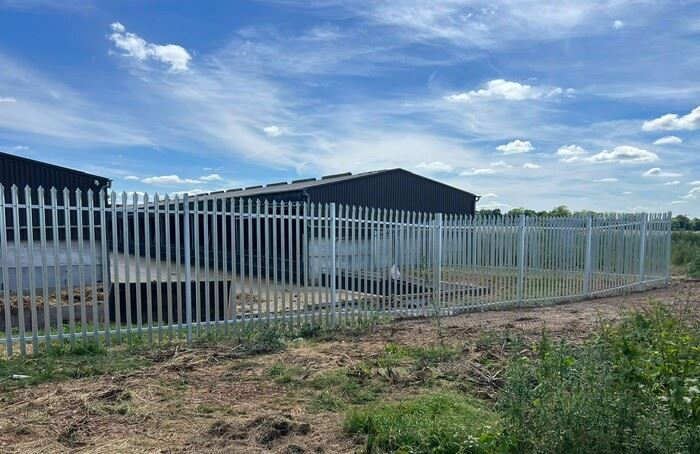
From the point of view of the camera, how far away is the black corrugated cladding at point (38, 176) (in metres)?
15.7

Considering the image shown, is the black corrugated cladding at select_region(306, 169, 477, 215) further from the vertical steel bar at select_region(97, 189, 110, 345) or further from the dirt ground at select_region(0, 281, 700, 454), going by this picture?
the dirt ground at select_region(0, 281, 700, 454)

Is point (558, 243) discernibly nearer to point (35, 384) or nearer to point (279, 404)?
point (279, 404)

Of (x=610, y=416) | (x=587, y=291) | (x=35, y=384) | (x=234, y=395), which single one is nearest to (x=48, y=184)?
(x=35, y=384)

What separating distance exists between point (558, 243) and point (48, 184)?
53.3 ft

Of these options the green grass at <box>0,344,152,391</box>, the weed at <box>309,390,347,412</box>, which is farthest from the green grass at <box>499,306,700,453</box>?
the green grass at <box>0,344,152,391</box>

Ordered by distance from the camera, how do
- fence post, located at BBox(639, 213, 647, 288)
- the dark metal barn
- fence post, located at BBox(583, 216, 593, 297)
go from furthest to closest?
the dark metal barn → fence post, located at BBox(639, 213, 647, 288) → fence post, located at BBox(583, 216, 593, 297)

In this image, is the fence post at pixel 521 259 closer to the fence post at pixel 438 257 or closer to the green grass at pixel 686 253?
the fence post at pixel 438 257

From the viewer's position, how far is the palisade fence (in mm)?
5797

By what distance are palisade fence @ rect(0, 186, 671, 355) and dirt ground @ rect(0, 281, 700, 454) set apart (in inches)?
43.5

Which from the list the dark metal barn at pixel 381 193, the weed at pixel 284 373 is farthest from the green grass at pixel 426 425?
the dark metal barn at pixel 381 193

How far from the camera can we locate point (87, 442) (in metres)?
3.39

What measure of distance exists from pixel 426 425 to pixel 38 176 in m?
17.3

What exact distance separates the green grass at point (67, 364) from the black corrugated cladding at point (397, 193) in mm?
14088

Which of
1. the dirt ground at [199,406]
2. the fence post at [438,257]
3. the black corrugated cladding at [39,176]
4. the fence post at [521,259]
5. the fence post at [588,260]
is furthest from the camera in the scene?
the black corrugated cladding at [39,176]
